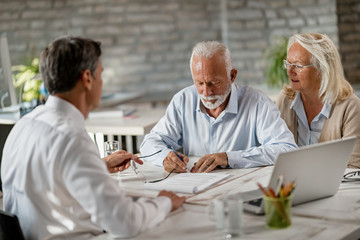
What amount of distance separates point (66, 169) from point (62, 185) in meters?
0.10

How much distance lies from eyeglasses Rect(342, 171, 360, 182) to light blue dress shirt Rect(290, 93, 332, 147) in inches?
21.0

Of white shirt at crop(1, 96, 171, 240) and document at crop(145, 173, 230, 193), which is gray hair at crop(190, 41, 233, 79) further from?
white shirt at crop(1, 96, 171, 240)

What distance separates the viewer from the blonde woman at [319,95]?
2.64 metres

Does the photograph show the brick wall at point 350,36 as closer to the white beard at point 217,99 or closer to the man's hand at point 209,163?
the white beard at point 217,99

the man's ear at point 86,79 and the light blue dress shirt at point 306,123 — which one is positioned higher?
the man's ear at point 86,79

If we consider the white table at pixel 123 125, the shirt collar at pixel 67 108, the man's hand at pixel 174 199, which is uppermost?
the shirt collar at pixel 67 108

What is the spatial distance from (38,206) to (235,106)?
122cm

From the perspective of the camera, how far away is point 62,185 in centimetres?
162

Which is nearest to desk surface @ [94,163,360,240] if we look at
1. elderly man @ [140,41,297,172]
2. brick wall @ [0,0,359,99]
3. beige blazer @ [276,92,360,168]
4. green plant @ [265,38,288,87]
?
elderly man @ [140,41,297,172]

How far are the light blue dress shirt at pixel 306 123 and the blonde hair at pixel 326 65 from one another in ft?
0.20

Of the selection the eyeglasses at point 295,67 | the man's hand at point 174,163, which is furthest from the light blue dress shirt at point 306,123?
the man's hand at point 174,163

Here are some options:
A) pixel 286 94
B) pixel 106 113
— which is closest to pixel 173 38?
pixel 106 113

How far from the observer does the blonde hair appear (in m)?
2.69

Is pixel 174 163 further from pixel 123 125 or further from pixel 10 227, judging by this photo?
pixel 123 125
